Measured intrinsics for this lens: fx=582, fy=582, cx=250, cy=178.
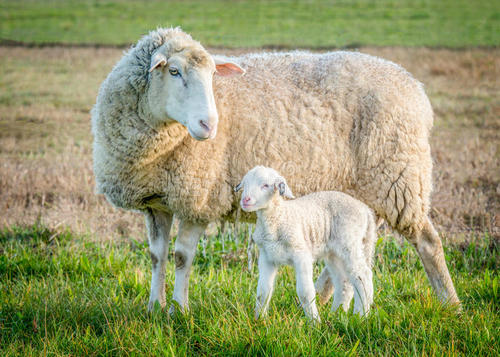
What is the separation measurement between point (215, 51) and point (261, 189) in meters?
11.0

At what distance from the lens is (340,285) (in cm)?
407

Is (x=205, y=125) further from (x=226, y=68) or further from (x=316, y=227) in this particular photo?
(x=316, y=227)

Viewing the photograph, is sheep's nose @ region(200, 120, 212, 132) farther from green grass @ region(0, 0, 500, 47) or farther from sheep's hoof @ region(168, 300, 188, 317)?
green grass @ region(0, 0, 500, 47)

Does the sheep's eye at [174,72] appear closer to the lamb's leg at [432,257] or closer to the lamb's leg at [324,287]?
the lamb's leg at [324,287]

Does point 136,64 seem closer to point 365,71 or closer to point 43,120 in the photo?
point 365,71

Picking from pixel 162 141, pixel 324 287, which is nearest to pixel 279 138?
pixel 162 141

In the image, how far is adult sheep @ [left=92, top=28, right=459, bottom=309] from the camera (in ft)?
13.8

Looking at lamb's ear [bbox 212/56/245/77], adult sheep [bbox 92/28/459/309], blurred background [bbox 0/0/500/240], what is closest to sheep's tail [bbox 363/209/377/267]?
adult sheep [bbox 92/28/459/309]

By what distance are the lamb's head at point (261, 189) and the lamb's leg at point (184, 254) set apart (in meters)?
1.05

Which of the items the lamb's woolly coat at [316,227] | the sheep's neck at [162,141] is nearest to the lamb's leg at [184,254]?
the sheep's neck at [162,141]

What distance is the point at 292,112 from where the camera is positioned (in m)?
4.62

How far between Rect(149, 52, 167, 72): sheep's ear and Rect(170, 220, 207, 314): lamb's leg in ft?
3.91

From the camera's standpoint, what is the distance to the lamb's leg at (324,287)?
4.68 metres

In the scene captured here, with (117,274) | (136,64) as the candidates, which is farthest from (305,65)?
(117,274)
